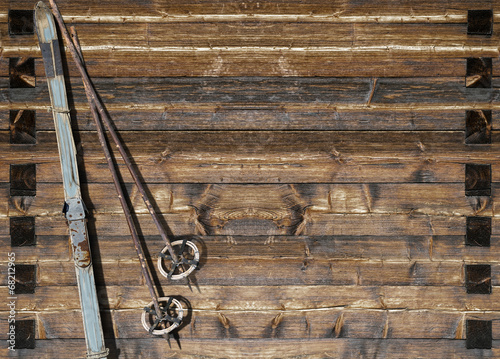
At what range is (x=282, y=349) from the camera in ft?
8.63

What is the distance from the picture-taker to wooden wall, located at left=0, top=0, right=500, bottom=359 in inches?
98.0

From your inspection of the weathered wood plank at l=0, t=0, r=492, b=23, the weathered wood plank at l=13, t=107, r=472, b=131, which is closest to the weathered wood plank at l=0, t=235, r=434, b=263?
the weathered wood plank at l=13, t=107, r=472, b=131

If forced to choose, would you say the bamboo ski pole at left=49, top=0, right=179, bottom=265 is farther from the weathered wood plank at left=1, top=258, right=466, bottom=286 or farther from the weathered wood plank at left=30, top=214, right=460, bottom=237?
the weathered wood plank at left=1, top=258, right=466, bottom=286

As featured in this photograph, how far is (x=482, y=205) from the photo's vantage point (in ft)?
8.37

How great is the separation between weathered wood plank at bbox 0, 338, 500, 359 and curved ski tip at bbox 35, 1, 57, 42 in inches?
87.0

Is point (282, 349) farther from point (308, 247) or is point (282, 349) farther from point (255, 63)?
point (255, 63)

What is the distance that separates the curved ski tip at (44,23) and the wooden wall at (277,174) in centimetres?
13

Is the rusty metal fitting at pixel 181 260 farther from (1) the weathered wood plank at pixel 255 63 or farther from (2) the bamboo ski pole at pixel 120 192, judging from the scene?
(1) the weathered wood plank at pixel 255 63

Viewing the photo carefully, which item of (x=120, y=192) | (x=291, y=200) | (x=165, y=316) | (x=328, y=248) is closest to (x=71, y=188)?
(x=120, y=192)

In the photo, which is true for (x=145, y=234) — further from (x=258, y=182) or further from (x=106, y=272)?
(x=258, y=182)

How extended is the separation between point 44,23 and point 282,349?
2.90 m

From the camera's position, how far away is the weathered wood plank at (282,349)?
103 inches

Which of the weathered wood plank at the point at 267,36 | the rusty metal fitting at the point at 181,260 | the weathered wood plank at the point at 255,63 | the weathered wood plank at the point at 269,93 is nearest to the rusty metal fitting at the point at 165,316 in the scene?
the rusty metal fitting at the point at 181,260

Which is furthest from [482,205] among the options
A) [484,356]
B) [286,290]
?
[286,290]
